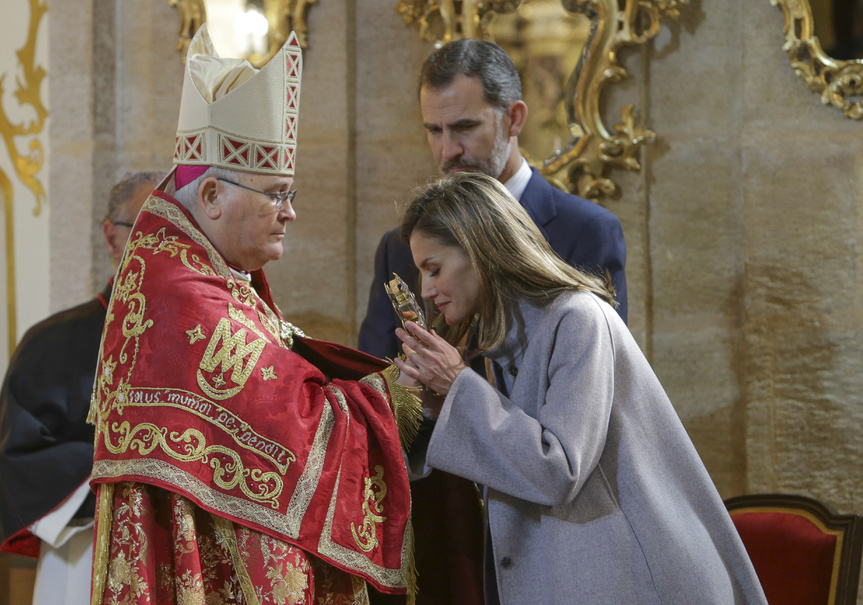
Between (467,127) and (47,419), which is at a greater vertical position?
(467,127)

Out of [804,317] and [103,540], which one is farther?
[804,317]

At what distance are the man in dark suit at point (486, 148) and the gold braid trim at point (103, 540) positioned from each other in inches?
45.5

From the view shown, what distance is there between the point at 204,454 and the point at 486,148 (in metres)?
1.49

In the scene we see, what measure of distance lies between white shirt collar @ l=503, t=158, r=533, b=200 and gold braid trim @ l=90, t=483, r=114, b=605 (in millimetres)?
1672

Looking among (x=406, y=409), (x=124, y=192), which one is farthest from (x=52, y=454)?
(x=406, y=409)

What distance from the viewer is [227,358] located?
2293 mm

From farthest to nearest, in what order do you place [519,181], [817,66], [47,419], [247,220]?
[817,66], [519,181], [47,419], [247,220]

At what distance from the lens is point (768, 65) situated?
3.91 metres

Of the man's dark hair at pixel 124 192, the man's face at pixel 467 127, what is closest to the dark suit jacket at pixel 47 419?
the man's dark hair at pixel 124 192

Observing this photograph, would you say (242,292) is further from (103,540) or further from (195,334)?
(103,540)

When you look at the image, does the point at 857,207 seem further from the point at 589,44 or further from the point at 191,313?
the point at 191,313

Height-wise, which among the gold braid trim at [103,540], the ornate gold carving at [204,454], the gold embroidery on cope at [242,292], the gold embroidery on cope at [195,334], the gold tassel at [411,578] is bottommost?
the gold tassel at [411,578]

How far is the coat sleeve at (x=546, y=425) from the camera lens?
6.84ft

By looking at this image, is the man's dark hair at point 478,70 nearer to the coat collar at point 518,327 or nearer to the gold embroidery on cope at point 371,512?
the coat collar at point 518,327
